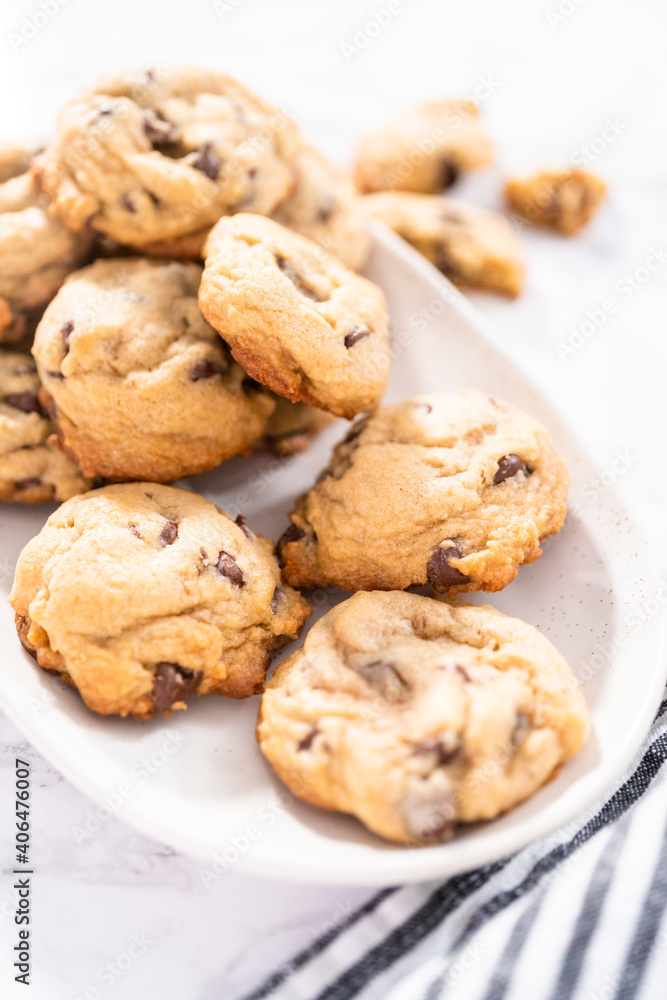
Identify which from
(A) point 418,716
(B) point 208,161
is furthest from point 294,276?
(A) point 418,716

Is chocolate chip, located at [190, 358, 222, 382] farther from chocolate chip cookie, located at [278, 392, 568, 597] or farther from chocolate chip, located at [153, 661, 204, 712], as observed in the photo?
chocolate chip, located at [153, 661, 204, 712]

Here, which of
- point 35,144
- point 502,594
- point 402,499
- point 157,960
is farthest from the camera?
point 35,144

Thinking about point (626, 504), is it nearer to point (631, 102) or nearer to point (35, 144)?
point (35, 144)

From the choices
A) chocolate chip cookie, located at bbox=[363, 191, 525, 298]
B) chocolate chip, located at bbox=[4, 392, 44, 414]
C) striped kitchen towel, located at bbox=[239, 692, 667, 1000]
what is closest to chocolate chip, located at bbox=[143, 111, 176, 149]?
chocolate chip, located at bbox=[4, 392, 44, 414]

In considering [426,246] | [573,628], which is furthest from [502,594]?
[426,246]

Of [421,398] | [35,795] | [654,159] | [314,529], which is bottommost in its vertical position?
[35,795]

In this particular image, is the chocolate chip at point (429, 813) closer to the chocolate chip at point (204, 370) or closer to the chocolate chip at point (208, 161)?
the chocolate chip at point (204, 370)

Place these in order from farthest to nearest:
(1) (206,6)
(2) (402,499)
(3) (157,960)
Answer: (1) (206,6), (2) (402,499), (3) (157,960)

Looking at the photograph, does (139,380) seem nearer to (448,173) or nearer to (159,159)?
(159,159)
